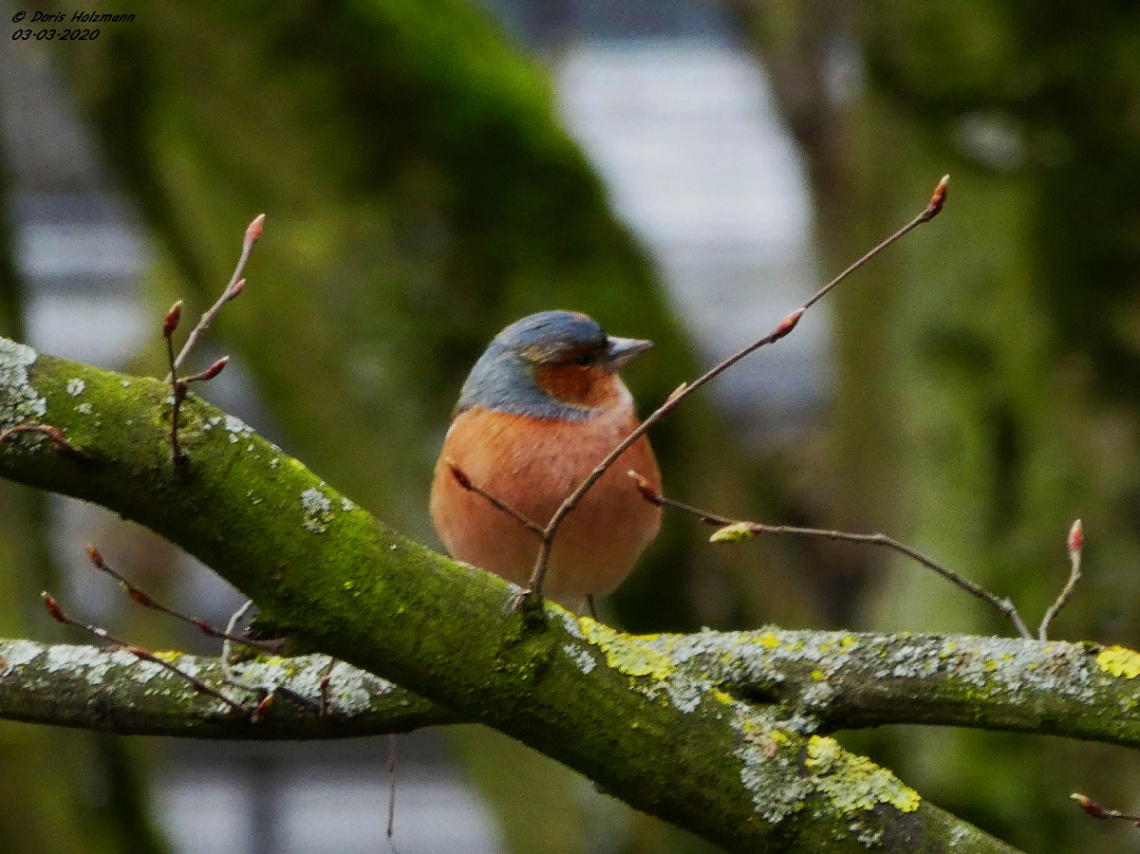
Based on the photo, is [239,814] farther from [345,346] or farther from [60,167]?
[345,346]

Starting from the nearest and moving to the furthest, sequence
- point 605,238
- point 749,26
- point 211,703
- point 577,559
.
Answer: point 211,703, point 577,559, point 605,238, point 749,26

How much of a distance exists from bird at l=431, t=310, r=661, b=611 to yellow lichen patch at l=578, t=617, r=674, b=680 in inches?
34.6

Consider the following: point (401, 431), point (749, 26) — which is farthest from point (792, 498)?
point (401, 431)

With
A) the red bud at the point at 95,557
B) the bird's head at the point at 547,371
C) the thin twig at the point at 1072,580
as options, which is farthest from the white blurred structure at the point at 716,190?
the red bud at the point at 95,557

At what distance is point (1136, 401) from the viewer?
5.12 meters

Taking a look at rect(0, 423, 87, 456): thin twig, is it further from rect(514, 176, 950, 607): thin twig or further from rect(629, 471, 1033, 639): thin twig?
rect(629, 471, 1033, 639): thin twig

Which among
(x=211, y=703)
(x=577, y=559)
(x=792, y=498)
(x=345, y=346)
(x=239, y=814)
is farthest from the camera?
(x=239, y=814)

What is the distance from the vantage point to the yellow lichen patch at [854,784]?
2.12 m

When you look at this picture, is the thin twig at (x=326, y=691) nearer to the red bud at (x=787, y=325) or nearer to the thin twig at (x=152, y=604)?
the thin twig at (x=152, y=604)

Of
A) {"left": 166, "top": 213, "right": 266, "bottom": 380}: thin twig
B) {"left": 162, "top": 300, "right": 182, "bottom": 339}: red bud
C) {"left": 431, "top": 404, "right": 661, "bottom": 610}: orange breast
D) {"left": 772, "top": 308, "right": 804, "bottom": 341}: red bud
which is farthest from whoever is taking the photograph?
{"left": 431, "top": 404, "right": 661, "bottom": 610}: orange breast

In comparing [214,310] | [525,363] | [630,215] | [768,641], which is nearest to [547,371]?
[525,363]

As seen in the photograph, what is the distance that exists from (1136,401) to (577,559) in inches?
108

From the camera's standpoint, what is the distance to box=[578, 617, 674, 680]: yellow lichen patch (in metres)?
2.06

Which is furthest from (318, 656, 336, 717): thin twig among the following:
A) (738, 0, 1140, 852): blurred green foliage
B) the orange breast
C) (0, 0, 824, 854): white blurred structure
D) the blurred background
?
(0, 0, 824, 854): white blurred structure
